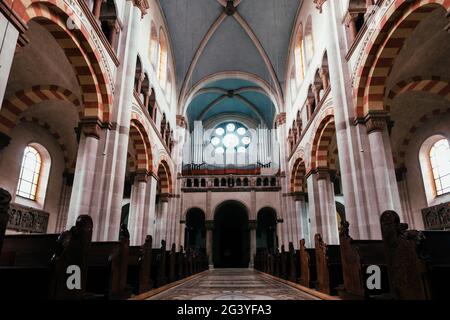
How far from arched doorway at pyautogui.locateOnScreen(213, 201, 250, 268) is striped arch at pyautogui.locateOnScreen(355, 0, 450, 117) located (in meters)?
16.5

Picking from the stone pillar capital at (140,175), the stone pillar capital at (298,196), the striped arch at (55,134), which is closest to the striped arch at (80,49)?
the stone pillar capital at (140,175)

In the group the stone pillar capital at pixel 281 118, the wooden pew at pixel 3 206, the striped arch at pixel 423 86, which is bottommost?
the wooden pew at pixel 3 206

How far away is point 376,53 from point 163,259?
8005 mm

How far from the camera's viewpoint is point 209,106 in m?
26.7

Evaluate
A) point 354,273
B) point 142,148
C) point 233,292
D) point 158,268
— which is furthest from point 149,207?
point 354,273

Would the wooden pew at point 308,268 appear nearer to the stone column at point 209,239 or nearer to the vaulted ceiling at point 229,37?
the stone column at point 209,239

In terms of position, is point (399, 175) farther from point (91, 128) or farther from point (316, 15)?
point (91, 128)

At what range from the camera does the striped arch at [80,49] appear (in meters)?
6.45

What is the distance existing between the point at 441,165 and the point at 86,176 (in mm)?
14357

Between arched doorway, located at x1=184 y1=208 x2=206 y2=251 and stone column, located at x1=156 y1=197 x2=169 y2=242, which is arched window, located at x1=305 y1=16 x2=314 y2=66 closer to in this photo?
stone column, located at x1=156 y1=197 x2=169 y2=242

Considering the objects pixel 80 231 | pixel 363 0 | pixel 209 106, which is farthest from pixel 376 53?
pixel 209 106

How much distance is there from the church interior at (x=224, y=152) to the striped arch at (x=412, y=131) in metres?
0.07

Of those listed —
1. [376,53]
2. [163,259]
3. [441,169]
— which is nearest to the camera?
[163,259]

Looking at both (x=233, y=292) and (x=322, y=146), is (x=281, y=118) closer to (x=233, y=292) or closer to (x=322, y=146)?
(x=322, y=146)
